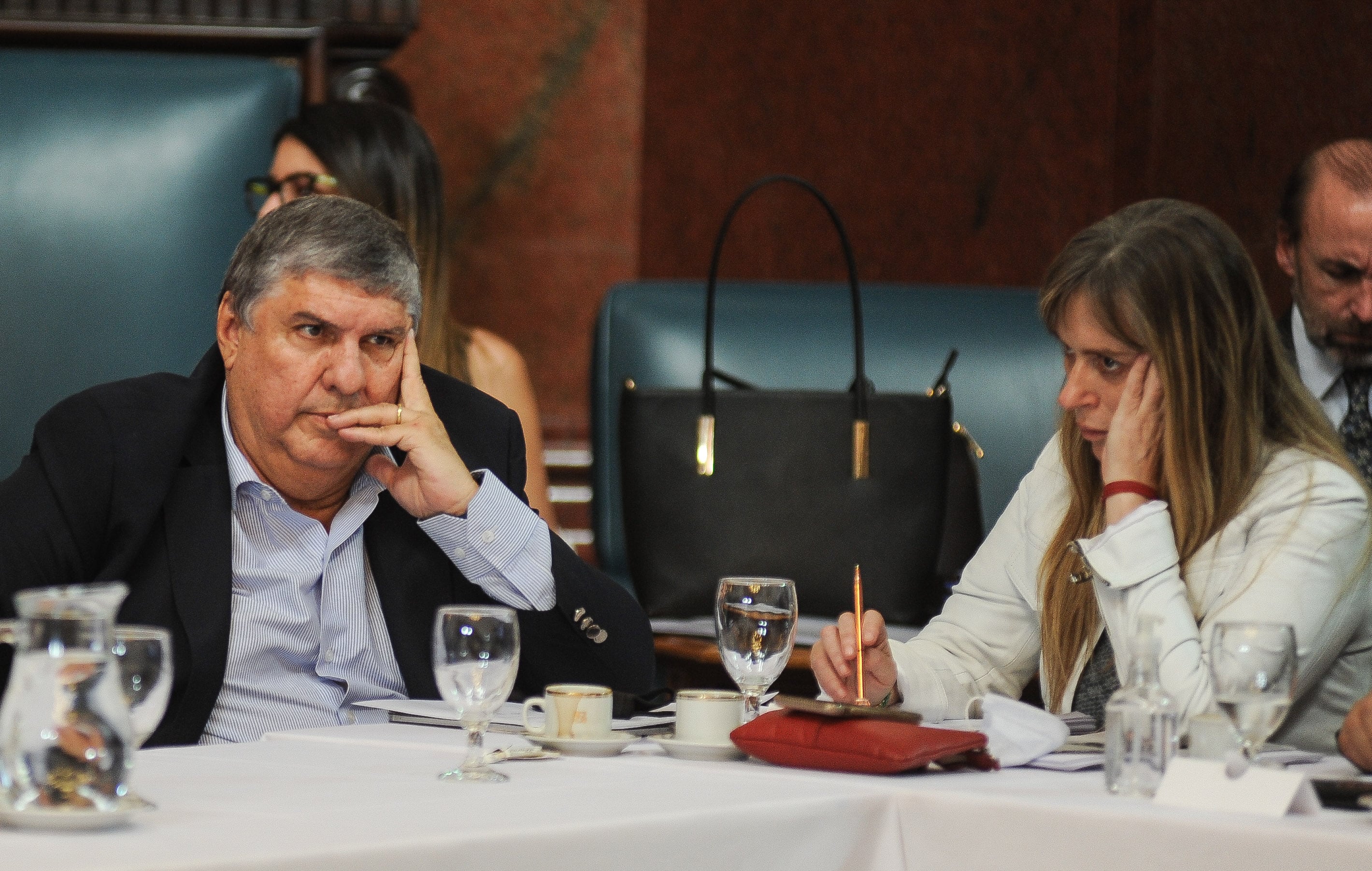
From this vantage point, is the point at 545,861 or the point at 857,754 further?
the point at 857,754

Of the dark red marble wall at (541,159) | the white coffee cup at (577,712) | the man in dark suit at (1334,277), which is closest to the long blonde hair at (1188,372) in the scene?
the man in dark suit at (1334,277)

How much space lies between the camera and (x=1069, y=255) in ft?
6.50

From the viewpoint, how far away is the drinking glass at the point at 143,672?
1.10m

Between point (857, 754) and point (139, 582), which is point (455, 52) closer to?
point (139, 582)

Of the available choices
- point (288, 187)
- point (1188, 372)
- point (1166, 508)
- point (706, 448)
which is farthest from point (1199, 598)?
point (288, 187)

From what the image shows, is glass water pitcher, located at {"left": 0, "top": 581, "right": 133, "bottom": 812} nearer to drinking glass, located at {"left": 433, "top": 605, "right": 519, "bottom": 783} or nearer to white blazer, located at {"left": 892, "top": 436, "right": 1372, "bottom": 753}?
drinking glass, located at {"left": 433, "top": 605, "right": 519, "bottom": 783}

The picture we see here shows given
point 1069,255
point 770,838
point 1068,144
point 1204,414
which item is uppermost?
point 1068,144

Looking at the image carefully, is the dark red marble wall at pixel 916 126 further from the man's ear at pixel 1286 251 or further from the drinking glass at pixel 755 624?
the drinking glass at pixel 755 624

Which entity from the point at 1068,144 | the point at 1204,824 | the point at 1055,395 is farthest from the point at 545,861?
the point at 1068,144

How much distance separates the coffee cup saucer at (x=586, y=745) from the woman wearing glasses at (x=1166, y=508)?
0.44 m

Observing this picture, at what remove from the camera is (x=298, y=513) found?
1.87 m

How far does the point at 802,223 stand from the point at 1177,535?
7.02ft

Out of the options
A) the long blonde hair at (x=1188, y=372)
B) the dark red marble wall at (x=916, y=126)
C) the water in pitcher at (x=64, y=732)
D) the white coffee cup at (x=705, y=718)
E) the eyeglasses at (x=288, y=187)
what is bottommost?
the white coffee cup at (x=705, y=718)

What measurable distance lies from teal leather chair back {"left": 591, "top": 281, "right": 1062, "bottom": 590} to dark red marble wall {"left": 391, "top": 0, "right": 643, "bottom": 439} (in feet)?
2.09
